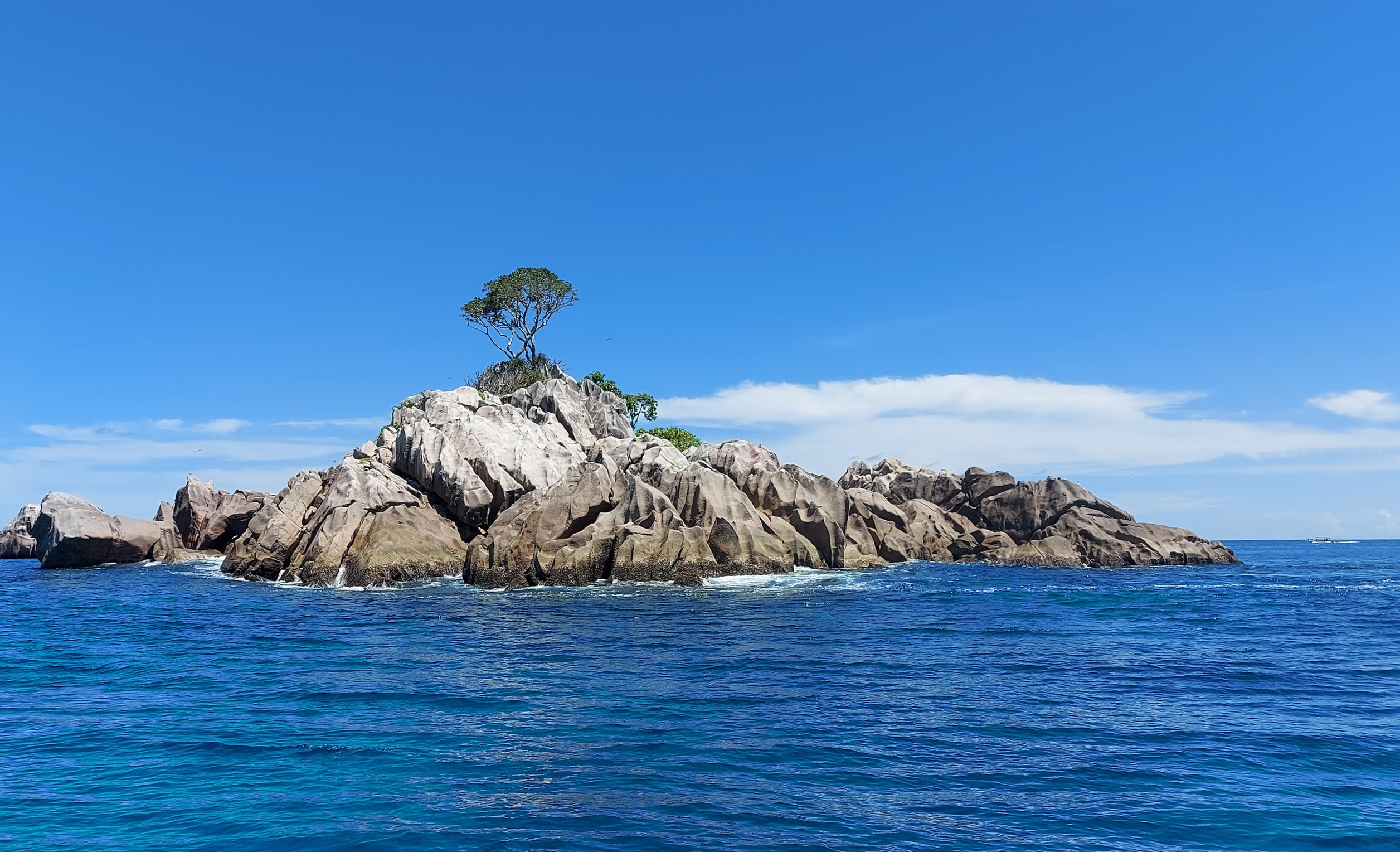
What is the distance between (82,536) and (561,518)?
1705 inches

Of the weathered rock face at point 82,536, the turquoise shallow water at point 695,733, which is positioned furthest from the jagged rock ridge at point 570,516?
the weathered rock face at point 82,536

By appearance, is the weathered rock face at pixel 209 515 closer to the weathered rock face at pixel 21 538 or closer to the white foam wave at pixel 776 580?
the weathered rock face at pixel 21 538

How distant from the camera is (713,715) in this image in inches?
696

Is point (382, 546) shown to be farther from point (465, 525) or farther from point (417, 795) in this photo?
point (417, 795)

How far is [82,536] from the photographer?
65000mm

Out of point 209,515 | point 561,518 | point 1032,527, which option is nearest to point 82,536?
point 209,515

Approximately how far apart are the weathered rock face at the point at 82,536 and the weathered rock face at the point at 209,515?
6267mm

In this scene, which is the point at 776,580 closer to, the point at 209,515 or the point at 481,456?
the point at 481,456

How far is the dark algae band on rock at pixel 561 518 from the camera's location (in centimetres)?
4812

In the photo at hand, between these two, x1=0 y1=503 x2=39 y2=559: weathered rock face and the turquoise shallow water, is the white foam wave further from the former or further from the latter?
x1=0 y1=503 x2=39 y2=559: weathered rock face

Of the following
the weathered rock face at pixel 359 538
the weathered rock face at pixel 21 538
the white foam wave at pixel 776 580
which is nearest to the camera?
the white foam wave at pixel 776 580

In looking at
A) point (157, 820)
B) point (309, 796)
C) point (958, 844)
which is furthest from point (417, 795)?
point (958, 844)

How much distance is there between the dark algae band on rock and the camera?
158ft

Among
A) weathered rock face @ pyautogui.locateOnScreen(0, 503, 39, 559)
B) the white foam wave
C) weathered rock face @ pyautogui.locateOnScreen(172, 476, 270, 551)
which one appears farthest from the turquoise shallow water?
weathered rock face @ pyautogui.locateOnScreen(0, 503, 39, 559)
